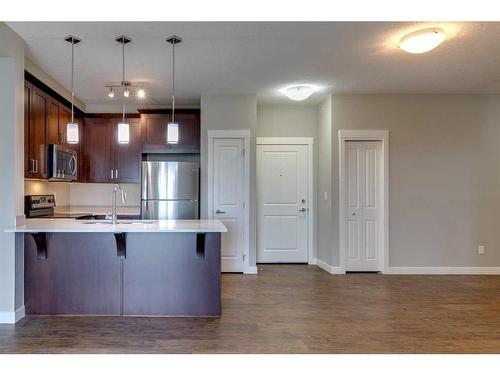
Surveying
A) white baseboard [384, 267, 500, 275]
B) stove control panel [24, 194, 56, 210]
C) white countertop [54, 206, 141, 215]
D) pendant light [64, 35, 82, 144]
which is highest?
pendant light [64, 35, 82, 144]

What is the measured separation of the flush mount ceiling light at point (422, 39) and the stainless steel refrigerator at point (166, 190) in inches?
124

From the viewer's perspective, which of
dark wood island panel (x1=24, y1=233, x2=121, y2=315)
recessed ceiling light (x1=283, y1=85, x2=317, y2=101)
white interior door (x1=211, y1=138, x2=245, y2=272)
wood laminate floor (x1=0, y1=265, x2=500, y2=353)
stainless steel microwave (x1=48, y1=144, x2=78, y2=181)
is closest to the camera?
wood laminate floor (x1=0, y1=265, x2=500, y2=353)

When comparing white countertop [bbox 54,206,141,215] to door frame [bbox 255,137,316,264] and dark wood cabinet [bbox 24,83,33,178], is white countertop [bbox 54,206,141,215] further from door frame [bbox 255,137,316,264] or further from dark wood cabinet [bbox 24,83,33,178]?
door frame [bbox 255,137,316,264]

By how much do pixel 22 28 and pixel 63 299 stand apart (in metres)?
2.45

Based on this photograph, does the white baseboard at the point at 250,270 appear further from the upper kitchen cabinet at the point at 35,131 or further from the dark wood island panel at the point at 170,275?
the upper kitchen cabinet at the point at 35,131

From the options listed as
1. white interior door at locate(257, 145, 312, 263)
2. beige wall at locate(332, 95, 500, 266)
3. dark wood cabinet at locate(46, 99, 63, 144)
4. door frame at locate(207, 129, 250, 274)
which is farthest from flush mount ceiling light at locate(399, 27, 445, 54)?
dark wood cabinet at locate(46, 99, 63, 144)

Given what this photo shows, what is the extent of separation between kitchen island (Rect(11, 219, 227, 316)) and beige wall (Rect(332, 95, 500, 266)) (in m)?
2.45

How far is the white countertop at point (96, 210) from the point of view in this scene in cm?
522

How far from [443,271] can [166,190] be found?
420 cm

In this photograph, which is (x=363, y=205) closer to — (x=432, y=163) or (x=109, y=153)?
(x=432, y=163)

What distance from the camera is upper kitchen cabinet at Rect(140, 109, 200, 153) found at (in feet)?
17.3

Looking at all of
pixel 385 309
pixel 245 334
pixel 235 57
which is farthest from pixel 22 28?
pixel 385 309

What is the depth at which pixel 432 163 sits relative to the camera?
4.95 m

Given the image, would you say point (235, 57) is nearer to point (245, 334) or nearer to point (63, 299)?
point (245, 334)
